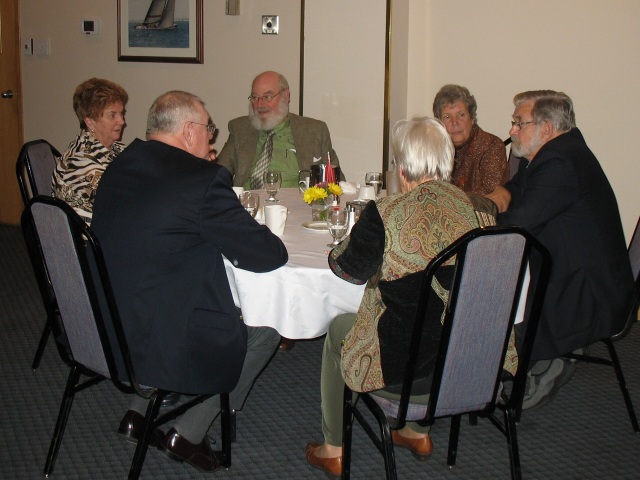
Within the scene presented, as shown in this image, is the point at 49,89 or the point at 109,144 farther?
the point at 49,89

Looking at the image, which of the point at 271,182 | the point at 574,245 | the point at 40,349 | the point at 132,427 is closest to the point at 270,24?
the point at 271,182

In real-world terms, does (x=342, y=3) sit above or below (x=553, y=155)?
above

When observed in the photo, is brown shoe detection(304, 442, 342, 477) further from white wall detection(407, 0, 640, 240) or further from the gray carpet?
white wall detection(407, 0, 640, 240)

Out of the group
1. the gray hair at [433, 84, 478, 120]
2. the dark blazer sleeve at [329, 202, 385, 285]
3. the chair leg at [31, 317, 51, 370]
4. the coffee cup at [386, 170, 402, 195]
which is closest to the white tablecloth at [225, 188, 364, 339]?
the dark blazer sleeve at [329, 202, 385, 285]

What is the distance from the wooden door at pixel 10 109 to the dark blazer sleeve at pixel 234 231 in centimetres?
430

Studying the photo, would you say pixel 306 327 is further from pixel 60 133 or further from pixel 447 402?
pixel 60 133

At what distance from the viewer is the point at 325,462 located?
248cm

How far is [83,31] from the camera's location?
557 cm

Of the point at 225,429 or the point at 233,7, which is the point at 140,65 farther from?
the point at 225,429

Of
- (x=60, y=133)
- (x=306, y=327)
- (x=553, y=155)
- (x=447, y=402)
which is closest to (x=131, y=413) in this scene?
(x=306, y=327)

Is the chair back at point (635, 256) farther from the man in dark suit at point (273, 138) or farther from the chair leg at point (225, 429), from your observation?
the man in dark suit at point (273, 138)

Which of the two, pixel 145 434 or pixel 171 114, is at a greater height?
pixel 171 114

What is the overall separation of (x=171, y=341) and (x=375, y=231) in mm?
640

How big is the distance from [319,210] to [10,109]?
3.94 meters
